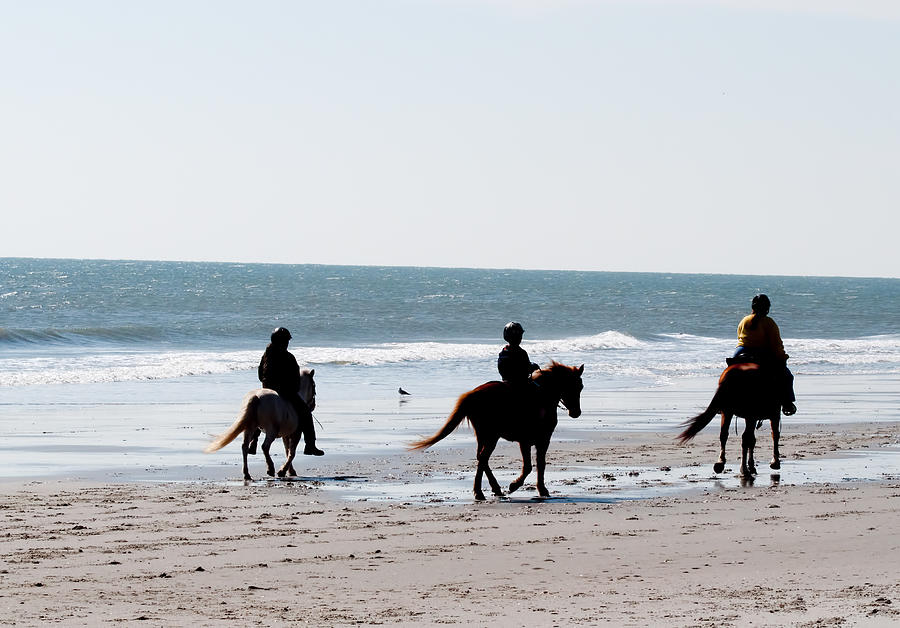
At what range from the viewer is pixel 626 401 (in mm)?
23031

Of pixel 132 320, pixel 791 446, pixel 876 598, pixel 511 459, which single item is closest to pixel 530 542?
pixel 876 598

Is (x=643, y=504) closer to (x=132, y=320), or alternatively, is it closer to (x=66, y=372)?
(x=66, y=372)

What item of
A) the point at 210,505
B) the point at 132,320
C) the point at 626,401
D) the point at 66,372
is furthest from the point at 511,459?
the point at 132,320

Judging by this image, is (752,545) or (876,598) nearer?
(876,598)

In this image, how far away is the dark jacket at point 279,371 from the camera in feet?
42.4

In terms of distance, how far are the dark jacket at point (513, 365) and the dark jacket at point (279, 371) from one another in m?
2.65

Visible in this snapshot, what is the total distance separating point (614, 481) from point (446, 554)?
427 cm

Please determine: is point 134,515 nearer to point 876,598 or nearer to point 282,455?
point 282,455

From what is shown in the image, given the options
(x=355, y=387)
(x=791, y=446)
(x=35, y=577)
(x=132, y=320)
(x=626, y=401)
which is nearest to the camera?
(x=35, y=577)

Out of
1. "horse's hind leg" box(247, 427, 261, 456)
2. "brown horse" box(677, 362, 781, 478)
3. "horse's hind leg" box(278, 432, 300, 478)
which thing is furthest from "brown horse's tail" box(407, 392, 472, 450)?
"brown horse" box(677, 362, 781, 478)

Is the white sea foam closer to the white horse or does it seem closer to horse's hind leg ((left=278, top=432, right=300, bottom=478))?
horse's hind leg ((left=278, top=432, right=300, bottom=478))

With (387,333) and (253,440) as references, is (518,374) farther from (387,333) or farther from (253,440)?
(387,333)

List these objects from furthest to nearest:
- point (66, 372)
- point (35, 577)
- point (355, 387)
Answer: point (66, 372) → point (355, 387) → point (35, 577)

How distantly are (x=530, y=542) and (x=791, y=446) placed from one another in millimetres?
7671
